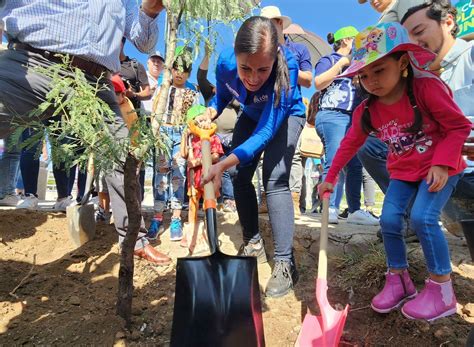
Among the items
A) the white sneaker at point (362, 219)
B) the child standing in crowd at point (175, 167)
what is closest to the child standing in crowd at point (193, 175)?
the child standing in crowd at point (175, 167)

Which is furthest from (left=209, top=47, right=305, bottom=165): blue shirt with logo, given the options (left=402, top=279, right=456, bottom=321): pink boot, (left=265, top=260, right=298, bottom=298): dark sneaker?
(left=402, top=279, right=456, bottom=321): pink boot

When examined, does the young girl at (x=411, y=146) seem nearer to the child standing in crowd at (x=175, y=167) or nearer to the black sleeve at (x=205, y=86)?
the child standing in crowd at (x=175, y=167)

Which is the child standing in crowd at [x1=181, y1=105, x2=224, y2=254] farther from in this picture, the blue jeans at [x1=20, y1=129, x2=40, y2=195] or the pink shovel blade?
the blue jeans at [x1=20, y1=129, x2=40, y2=195]

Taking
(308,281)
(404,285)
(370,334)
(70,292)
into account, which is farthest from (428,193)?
(70,292)

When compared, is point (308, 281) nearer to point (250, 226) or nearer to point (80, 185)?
point (250, 226)

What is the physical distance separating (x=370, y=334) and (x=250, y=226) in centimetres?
107

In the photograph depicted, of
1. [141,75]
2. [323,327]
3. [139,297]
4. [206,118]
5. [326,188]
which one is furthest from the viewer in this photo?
[141,75]

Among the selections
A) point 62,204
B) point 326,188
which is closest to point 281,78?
point 326,188

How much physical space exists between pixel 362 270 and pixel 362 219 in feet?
4.11

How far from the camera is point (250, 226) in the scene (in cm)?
267

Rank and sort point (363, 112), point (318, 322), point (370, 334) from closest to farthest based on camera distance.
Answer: point (318, 322), point (370, 334), point (363, 112)

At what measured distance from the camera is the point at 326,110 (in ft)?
11.0

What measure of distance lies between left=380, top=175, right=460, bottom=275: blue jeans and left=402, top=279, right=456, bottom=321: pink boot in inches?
3.1

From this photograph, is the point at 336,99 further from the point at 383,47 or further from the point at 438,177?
the point at 438,177
